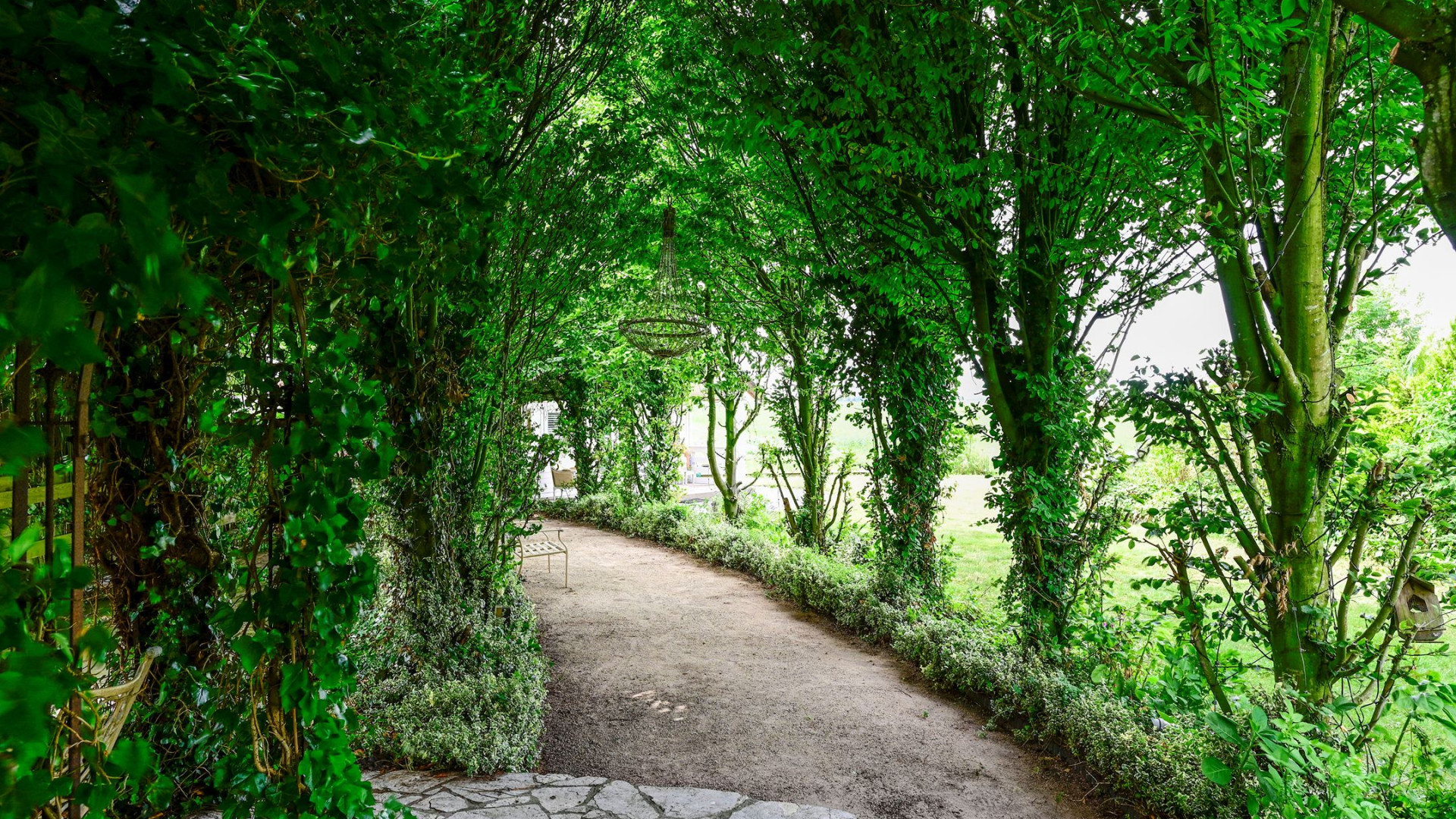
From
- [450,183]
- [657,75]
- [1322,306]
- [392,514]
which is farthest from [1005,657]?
[657,75]

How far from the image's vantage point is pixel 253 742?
1.33m

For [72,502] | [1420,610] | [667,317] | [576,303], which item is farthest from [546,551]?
[1420,610]

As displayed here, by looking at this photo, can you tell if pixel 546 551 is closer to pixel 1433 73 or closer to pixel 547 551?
pixel 547 551

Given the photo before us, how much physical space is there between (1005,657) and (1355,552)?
208cm

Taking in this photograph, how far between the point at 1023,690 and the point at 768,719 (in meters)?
1.55

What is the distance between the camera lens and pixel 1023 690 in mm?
4113

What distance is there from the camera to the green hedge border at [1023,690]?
3.05 metres

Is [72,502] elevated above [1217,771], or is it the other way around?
[72,502]

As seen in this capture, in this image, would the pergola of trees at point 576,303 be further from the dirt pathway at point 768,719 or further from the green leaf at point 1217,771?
the dirt pathway at point 768,719

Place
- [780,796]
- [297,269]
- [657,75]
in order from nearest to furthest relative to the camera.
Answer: [297,269], [780,796], [657,75]

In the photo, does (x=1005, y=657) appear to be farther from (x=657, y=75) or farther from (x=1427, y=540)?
(x=657, y=75)

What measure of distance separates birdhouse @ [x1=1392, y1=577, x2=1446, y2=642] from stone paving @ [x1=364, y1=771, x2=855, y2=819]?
2.32 m

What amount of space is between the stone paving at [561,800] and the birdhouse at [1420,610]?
2320 millimetres

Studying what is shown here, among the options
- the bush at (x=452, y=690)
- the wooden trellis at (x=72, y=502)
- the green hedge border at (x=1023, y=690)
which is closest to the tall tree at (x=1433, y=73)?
the wooden trellis at (x=72, y=502)
